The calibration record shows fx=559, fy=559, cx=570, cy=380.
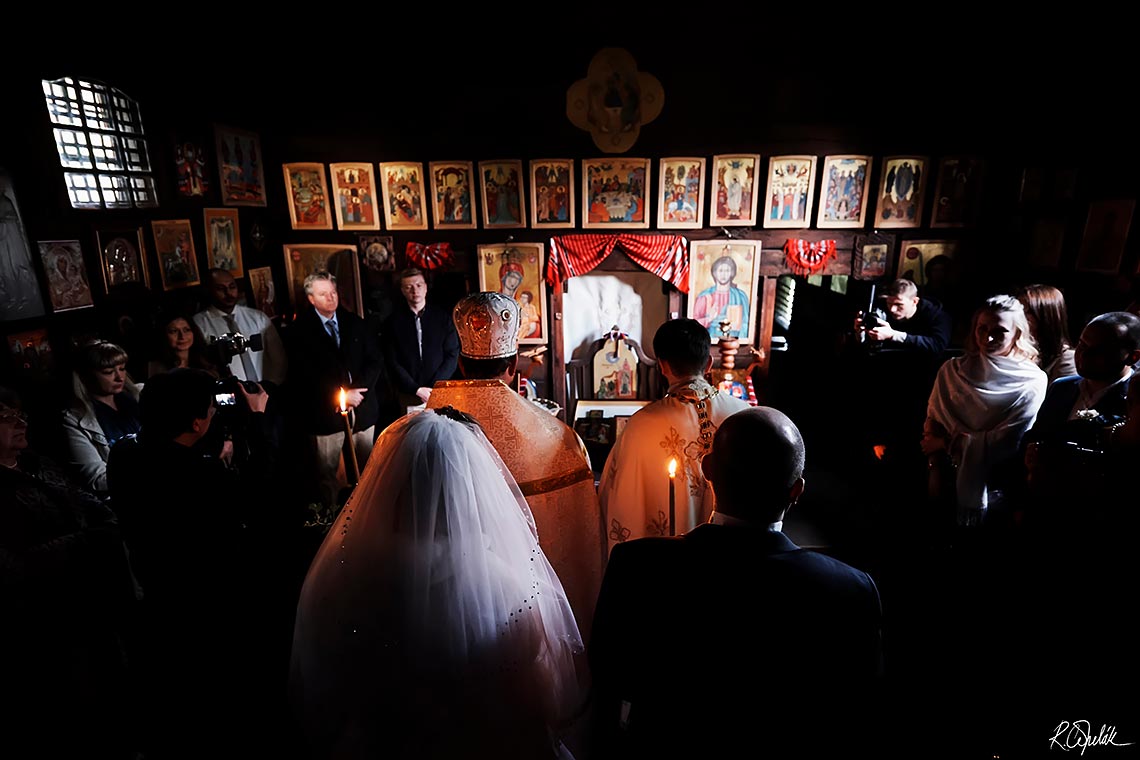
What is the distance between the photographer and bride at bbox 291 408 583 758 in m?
1.80

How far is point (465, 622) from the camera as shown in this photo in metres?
1.82

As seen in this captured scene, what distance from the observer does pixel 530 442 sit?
268 cm

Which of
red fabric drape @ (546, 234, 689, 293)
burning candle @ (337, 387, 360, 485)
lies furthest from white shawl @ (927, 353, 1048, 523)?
burning candle @ (337, 387, 360, 485)

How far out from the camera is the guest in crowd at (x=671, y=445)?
9.15 feet

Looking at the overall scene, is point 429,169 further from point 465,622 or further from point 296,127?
point 465,622

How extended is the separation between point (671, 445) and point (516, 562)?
116 centimetres

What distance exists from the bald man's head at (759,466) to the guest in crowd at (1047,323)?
3.49 m

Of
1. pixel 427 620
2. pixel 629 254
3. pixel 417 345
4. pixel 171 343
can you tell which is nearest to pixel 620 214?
pixel 629 254

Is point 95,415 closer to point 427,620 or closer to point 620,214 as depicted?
point 427,620

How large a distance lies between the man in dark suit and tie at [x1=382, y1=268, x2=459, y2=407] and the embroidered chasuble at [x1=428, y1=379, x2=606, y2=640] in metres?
3.21

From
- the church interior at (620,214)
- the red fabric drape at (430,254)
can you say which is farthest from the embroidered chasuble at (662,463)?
the red fabric drape at (430,254)

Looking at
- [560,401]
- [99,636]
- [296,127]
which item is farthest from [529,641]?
[296,127]

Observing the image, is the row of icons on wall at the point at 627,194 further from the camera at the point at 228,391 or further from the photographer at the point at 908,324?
the camera at the point at 228,391

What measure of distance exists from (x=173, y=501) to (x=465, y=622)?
1.56 m
